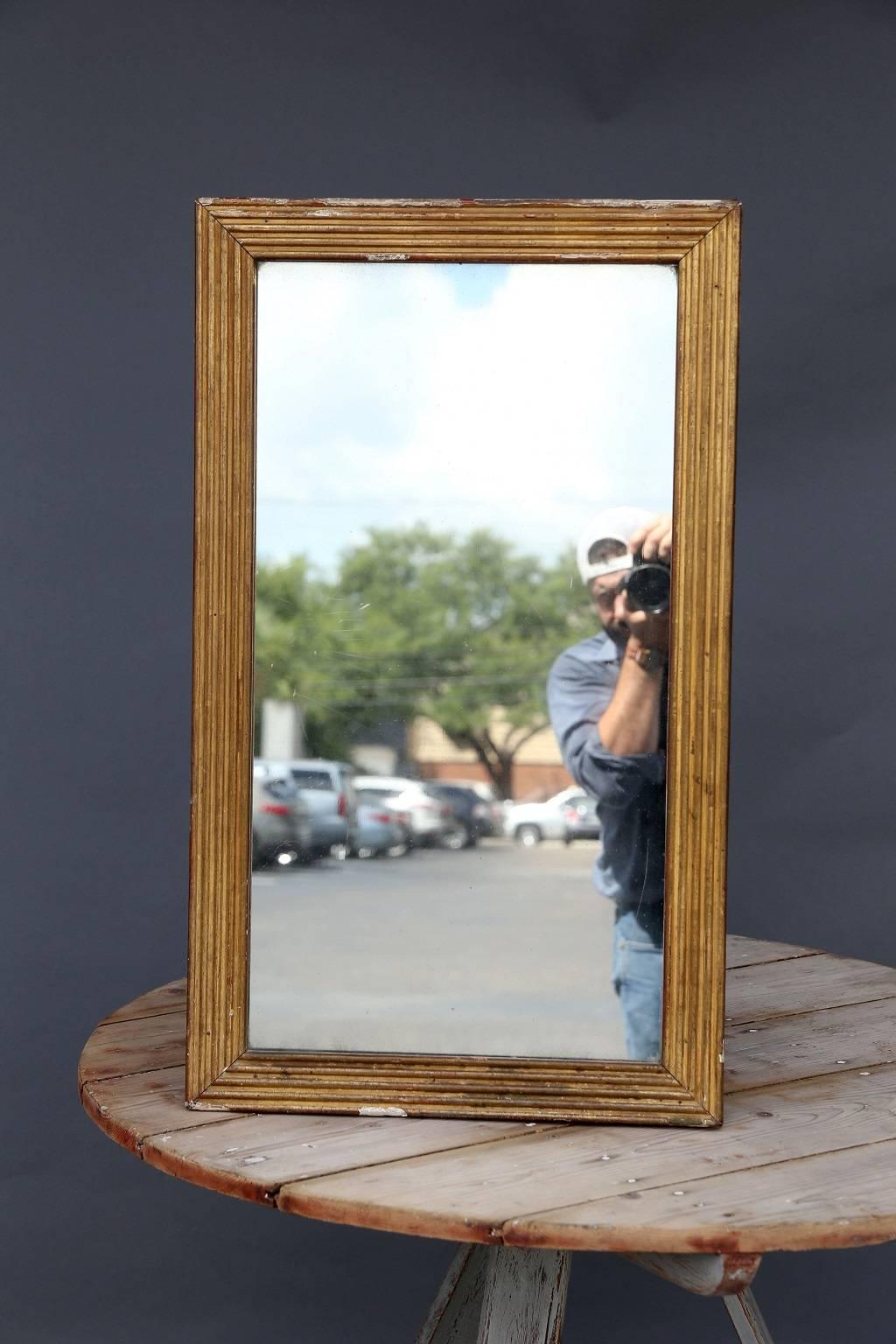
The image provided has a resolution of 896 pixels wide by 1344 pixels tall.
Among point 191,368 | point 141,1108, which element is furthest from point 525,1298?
point 191,368

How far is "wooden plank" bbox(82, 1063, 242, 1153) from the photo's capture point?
1191 millimetres

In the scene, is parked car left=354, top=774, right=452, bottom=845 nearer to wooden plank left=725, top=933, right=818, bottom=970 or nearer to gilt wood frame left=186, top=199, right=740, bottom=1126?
gilt wood frame left=186, top=199, right=740, bottom=1126

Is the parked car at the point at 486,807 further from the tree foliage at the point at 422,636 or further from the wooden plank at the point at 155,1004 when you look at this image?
the wooden plank at the point at 155,1004

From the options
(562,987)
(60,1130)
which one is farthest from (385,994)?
(60,1130)

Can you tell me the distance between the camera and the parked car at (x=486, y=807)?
123 centimetres

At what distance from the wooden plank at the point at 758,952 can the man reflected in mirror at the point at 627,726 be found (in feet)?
2.01

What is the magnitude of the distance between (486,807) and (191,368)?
1.33 metres

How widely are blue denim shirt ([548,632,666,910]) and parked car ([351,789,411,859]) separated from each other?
14cm

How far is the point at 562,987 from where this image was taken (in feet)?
3.99

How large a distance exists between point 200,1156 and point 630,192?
5.61 ft

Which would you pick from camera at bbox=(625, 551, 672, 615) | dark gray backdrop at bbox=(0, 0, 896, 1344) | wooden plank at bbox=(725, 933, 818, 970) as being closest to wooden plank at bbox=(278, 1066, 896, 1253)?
camera at bbox=(625, 551, 672, 615)

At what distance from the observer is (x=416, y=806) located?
123 centimetres

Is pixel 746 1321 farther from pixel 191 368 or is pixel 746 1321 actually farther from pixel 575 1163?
pixel 191 368

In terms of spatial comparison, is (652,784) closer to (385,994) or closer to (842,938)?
(385,994)
